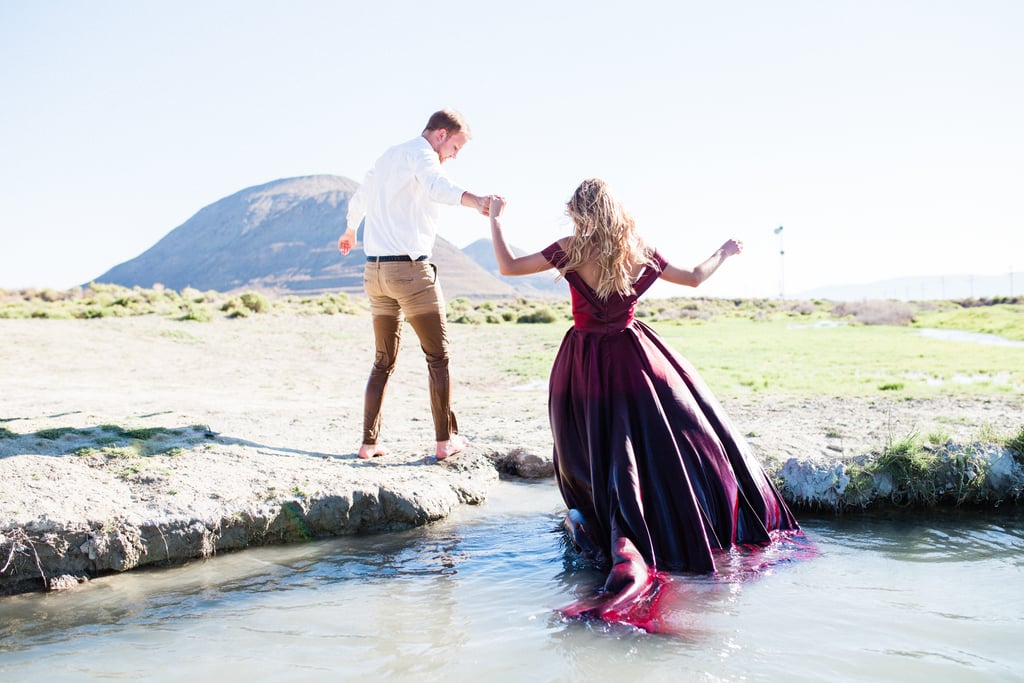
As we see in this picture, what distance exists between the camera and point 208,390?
35.3 feet

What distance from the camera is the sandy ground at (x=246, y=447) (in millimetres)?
4480

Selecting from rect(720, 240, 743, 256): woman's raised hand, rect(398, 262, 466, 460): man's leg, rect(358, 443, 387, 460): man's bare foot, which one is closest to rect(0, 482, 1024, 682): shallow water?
rect(358, 443, 387, 460): man's bare foot

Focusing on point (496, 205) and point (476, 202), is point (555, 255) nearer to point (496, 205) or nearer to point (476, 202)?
point (496, 205)

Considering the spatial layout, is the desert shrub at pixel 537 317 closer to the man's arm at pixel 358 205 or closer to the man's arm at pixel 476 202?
the man's arm at pixel 358 205

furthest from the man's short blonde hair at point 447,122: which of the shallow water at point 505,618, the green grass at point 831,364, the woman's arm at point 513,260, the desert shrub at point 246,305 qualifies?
the desert shrub at point 246,305

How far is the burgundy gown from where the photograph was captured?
413 centimetres

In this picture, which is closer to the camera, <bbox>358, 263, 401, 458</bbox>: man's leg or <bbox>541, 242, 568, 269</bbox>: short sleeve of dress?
<bbox>541, 242, 568, 269</bbox>: short sleeve of dress

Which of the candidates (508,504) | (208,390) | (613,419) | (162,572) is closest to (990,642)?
(613,419)

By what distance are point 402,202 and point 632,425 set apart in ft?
7.95

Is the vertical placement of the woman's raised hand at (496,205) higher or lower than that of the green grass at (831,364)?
higher

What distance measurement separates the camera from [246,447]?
5914 millimetres

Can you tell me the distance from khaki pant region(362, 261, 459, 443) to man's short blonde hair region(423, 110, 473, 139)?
95cm

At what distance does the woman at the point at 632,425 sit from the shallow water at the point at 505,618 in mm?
304

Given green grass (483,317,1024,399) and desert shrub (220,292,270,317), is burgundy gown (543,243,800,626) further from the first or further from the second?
desert shrub (220,292,270,317)
